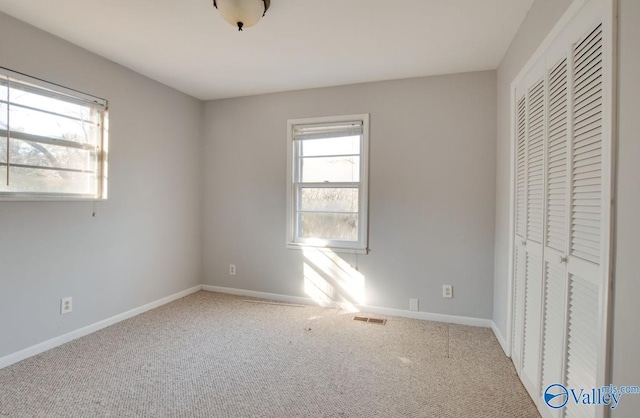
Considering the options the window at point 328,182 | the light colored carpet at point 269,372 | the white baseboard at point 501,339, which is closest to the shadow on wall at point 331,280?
the window at point 328,182

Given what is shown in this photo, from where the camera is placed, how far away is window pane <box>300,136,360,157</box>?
3401mm

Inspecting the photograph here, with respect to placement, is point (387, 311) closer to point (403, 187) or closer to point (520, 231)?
point (403, 187)

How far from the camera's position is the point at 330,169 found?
3514mm

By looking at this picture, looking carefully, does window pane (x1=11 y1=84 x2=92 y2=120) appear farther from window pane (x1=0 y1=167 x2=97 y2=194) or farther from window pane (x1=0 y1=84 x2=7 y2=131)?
window pane (x1=0 y1=167 x2=97 y2=194)

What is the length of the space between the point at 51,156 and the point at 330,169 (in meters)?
2.50

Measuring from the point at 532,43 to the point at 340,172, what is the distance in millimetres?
1986

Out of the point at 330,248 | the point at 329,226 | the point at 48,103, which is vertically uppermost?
the point at 48,103

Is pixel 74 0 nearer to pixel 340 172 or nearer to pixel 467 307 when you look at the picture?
pixel 340 172

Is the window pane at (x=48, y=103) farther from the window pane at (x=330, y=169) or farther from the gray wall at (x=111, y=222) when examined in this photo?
the window pane at (x=330, y=169)

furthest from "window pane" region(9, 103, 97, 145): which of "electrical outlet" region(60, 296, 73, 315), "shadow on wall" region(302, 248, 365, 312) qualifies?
"shadow on wall" region(302, 248, 365, 312)

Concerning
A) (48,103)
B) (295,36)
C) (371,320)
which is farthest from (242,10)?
(371,320)

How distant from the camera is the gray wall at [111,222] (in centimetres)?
225

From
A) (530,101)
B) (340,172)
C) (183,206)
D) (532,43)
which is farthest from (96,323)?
(532,43)

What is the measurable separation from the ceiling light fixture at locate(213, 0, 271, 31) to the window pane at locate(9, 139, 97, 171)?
5.74ft
